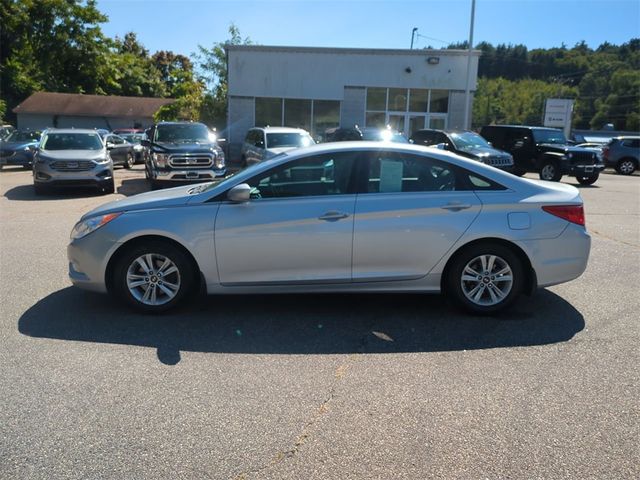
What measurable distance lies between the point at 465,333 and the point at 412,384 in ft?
3.84

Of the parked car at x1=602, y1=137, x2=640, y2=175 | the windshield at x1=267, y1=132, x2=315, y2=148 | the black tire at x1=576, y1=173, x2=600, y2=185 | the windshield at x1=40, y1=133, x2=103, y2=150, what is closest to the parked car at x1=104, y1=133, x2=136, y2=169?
the windshield at x1=40, y1=133, x2=103, y2=150

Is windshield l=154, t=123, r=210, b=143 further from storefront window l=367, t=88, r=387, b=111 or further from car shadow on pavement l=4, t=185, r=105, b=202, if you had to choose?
storefront window l=367, t=88, r=387, b=111

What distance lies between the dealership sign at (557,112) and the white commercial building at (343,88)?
12458 mm

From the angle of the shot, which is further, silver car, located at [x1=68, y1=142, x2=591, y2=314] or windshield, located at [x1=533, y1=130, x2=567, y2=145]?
windshield, located at [x1=533, y1=130, x2=567, y2=145]

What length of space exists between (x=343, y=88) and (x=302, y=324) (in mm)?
23402

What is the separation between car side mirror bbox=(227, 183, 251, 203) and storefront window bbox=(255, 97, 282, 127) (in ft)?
75.6

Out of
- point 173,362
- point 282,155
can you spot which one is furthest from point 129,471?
point 282,155

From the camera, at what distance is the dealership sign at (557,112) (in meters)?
36.5

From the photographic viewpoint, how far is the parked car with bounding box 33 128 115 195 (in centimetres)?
1373

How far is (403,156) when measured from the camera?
5176 mm

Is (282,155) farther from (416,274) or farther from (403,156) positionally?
(416,274)

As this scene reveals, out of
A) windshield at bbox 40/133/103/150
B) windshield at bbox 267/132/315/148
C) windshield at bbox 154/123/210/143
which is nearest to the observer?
windshield at bbox 40/133/103/150

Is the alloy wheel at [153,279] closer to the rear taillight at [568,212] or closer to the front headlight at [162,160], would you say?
the rear taillight at [568,212]

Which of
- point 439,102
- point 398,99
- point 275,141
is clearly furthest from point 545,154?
point 398,99
